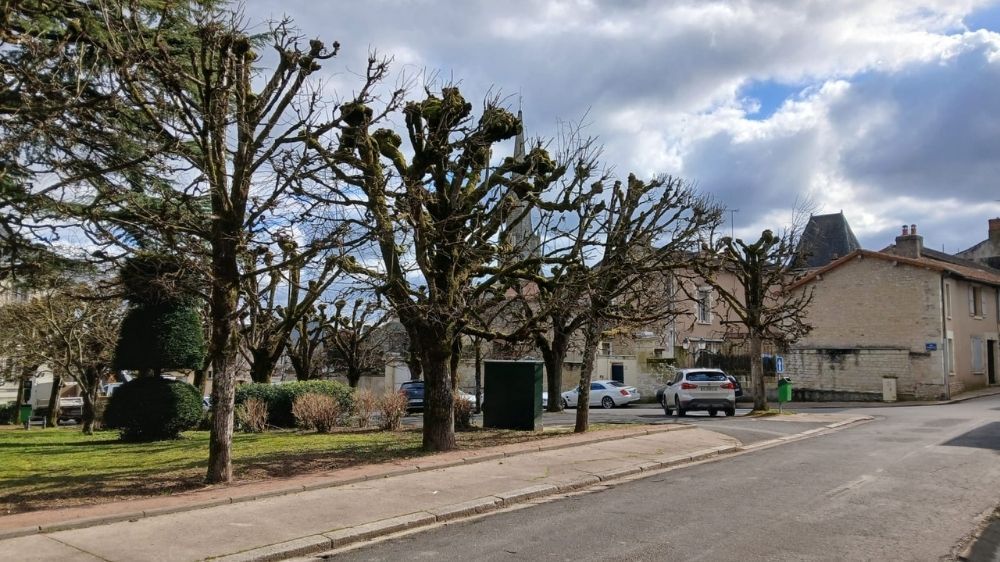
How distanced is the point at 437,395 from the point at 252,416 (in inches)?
317

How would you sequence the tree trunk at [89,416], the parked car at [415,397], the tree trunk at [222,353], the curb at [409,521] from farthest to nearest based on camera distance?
1. the parked car at [415,397]
2. the tree trunk at [89,416]
3. the tree trunk at [222,353]
4. the curb at [409,521]

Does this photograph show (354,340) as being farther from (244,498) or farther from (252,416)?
(244,498)

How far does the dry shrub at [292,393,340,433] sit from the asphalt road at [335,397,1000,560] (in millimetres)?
9524

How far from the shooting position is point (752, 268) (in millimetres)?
23391

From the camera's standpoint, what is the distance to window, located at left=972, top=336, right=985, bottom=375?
3424cm

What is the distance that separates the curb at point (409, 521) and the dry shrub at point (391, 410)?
7905mm

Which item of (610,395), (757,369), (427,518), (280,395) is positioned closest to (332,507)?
(427,518)

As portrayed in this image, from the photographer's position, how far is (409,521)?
8.10 metres

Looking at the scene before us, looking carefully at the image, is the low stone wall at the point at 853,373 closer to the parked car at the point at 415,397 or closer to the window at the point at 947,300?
the window at the point at 947,300

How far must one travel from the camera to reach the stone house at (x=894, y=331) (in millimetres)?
30625

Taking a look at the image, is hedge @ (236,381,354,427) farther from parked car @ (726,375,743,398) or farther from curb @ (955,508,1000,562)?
parked car @ (726,375,743,398)

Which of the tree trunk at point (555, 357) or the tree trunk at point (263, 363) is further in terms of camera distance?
the tree trunk at point (263, 363)

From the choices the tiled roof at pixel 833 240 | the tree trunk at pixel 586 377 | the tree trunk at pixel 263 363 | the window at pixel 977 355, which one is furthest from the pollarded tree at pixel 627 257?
the tiled roof at pixel 833 240

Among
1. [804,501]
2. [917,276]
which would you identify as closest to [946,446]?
[804,501]
